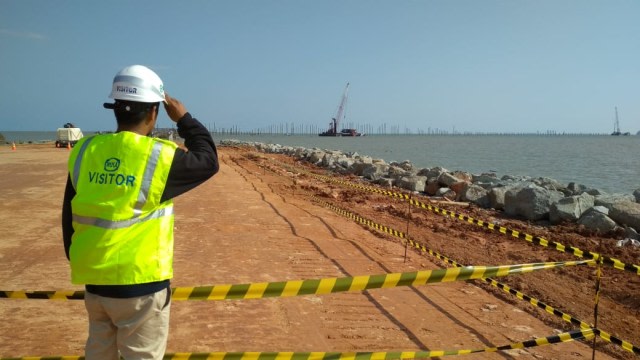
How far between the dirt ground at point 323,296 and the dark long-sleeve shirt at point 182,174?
7.49 ft

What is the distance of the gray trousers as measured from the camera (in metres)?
2.27

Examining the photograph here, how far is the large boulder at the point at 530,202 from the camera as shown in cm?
1355

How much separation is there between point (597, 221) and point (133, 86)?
12.5 meters

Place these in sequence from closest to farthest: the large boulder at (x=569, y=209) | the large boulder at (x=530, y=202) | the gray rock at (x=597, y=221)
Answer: the gray rock at (x=597, y=221), the large boulder at (x=569, y=209), the large boulder at (x=530, y=202)

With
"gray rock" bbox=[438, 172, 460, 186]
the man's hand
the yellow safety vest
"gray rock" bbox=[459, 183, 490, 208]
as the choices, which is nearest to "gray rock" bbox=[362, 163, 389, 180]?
"gray rock" bbox=[438, 172, 460, 186]

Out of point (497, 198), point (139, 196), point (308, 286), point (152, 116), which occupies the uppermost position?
point (152, 116)

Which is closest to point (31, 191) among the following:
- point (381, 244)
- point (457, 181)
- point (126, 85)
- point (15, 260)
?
point (15, 260)

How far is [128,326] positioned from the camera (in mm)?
2279

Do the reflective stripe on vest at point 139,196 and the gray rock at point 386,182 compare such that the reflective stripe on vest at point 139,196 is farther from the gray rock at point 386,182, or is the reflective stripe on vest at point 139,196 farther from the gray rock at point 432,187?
the gray rock at point 386,182

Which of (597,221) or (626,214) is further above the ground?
(626,214)

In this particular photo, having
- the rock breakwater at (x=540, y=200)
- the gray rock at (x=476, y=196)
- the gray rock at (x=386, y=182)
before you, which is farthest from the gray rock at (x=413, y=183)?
the gray rock at (x=476, y=196)

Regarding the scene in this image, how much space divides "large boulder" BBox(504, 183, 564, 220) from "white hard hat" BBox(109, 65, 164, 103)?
44.2 ft

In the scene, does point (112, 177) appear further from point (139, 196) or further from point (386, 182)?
point (386, 182)

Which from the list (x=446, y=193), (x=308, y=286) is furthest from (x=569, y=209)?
(x=308, y=286)
